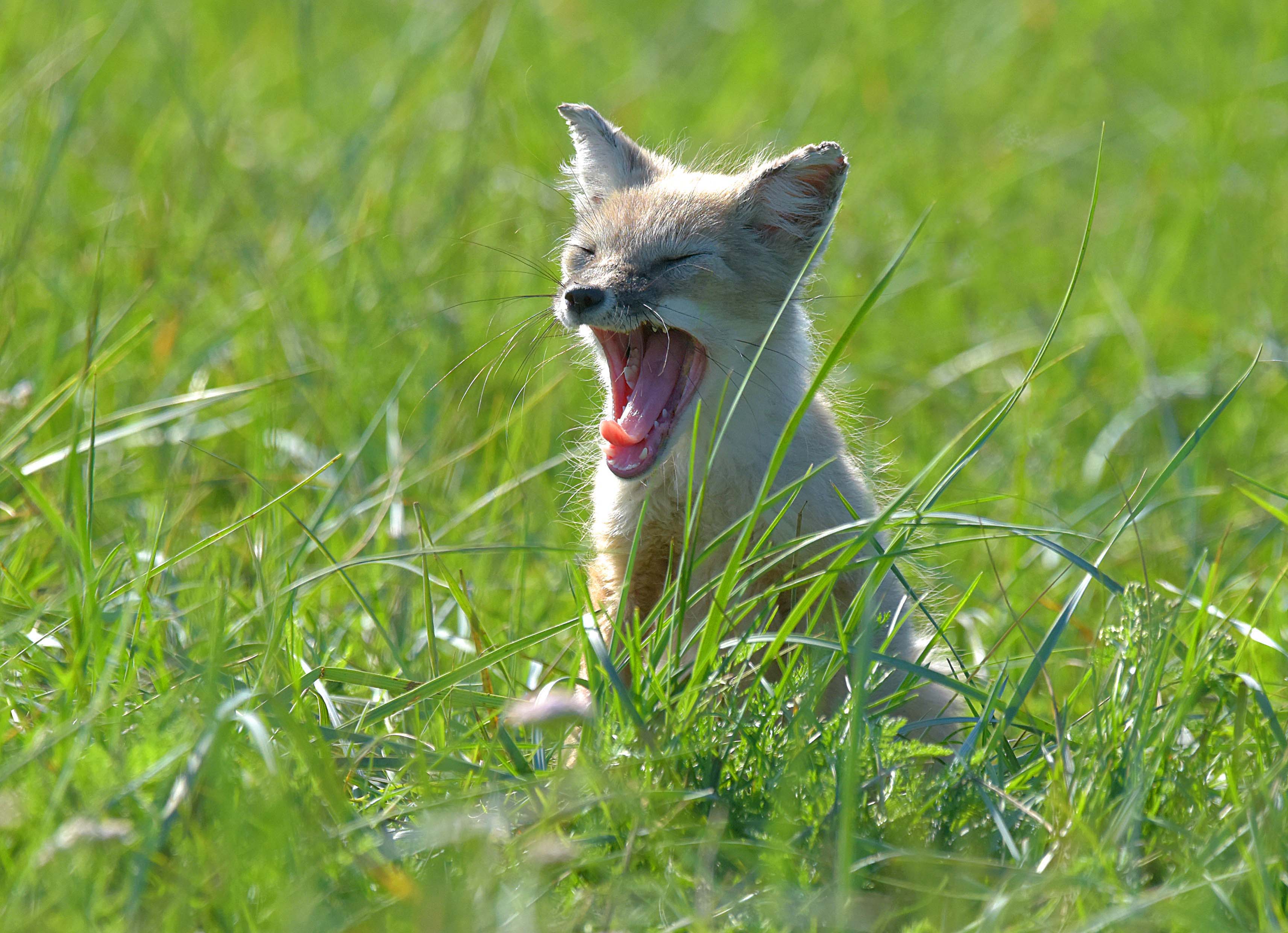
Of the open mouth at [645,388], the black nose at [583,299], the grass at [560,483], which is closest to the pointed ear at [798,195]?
the open mouth at [645,388]

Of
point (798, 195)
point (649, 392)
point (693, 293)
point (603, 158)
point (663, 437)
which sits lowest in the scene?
point (663, 437)

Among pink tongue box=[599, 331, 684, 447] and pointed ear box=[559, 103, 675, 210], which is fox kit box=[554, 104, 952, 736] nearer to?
pink tongue box=[599, 331, 684, 447]

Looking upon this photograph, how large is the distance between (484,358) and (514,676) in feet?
8.32

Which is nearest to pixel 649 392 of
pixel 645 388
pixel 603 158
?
pixel 645 388

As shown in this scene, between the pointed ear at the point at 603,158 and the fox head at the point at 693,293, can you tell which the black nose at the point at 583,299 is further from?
the pointed ear at the point at 603,158

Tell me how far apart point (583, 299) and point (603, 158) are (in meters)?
0.99

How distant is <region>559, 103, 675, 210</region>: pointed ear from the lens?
4.02 meters

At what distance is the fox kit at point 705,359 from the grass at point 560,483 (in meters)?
0.24

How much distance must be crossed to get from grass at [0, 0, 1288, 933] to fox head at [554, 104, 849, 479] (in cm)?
39

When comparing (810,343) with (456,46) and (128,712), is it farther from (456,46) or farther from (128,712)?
(456,46)

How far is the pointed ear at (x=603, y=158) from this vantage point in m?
4.02

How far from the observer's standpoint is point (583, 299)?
3277 mm

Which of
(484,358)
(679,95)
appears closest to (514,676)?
(484,358)

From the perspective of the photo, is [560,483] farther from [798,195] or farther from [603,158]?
[798,195]
